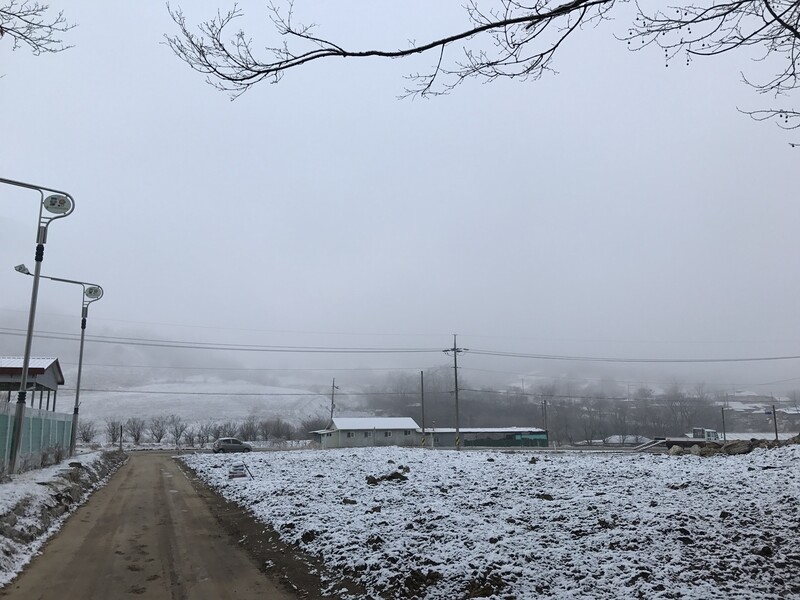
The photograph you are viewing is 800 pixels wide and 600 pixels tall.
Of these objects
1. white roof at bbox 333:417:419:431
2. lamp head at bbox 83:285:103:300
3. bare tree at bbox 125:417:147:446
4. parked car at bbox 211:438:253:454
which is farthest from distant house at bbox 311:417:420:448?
lamp head at bbox 83:285:103:300

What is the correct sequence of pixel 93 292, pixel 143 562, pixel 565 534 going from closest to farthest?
pixel 565 534
pixel 143 562
pixel 93 292

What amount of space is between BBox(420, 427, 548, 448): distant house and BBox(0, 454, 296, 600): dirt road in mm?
63061

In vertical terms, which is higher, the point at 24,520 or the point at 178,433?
the point at 24,520

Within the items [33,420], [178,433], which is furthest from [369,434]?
[33,420]

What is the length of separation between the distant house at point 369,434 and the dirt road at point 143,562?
188ft

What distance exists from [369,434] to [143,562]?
219ft

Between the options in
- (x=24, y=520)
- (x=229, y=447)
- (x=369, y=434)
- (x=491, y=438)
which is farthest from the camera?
(x=491, y=438)

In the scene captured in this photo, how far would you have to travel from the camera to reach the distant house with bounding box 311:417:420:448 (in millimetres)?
71188

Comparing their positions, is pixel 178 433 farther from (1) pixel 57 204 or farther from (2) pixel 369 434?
(1) pixel 57 204

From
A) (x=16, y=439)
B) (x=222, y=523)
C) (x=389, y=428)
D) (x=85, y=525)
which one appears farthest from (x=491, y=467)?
(x=389, y=428)

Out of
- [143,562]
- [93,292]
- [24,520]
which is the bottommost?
[143,562]

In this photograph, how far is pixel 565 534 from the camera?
26.0 ft

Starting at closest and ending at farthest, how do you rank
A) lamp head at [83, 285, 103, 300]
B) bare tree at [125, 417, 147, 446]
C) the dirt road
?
1. the dirt road
2. lamp head at [83, 285, 103, 300]
3. bare tree at [125, 417, 147, 446]

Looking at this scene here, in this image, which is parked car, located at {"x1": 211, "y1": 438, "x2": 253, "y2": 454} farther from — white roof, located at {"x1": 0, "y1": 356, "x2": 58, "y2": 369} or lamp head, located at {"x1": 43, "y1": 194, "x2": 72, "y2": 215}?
lamp head, located at {"x1": 43, "y1": 194, "x2": 72, "y2": 215}
